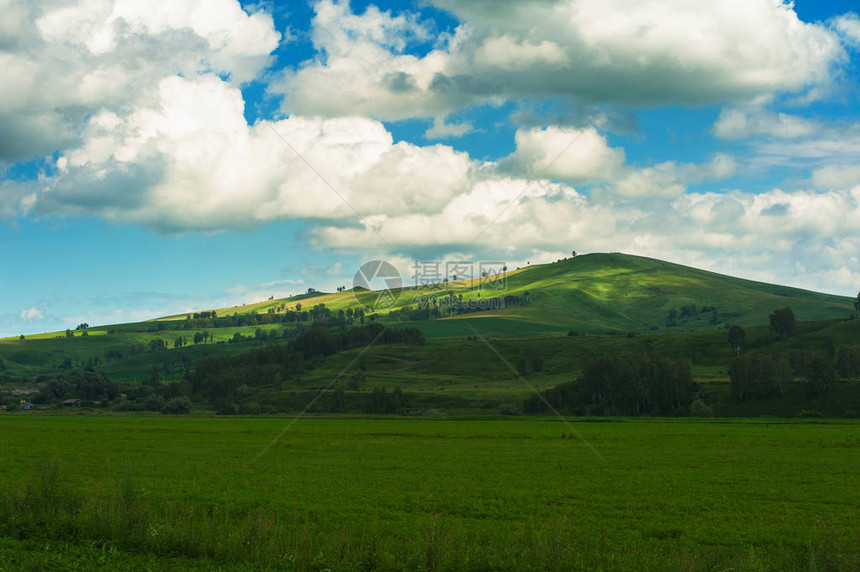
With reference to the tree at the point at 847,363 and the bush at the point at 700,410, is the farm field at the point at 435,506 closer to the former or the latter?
the bush at the point at 700,410

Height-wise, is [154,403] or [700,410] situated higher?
[154,403]

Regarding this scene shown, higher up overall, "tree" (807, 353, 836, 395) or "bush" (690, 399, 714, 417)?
"tree" (807, 353, 836, 395)

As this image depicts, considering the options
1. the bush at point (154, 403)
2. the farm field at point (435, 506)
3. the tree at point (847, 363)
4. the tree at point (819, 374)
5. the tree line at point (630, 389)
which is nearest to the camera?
the farm field at point (435, 506)

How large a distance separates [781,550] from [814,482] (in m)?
20.0

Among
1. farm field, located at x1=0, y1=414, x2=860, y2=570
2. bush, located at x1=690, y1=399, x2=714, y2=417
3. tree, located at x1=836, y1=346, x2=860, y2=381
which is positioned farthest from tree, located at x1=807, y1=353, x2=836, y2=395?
farm field, located at x1=0, y1=414, x2=860, y2=570

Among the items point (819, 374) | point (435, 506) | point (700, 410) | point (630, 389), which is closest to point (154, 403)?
point (630, 389)

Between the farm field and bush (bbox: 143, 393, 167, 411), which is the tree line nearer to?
the farm field

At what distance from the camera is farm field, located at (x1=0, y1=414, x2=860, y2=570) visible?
2116cm

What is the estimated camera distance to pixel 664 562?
20156 millimetres

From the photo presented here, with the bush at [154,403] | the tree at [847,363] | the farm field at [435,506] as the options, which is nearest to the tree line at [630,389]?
the tree at [847,363]

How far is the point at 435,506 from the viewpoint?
32.2 meters

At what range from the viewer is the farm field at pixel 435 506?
833 inches

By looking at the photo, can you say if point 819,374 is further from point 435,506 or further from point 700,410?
point 435,506

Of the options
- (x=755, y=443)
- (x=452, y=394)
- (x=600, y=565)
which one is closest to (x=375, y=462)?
(x=600, y=565)
